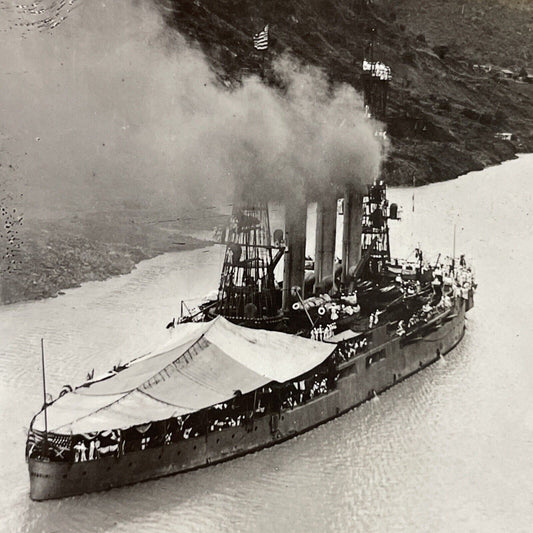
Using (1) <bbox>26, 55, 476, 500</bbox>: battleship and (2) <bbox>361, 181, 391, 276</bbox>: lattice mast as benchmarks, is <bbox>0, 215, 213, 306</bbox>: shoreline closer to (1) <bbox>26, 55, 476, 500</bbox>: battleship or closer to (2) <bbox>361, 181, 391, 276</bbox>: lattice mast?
(1) <bbox>26, 55, 476, 500</bbox>: battleship

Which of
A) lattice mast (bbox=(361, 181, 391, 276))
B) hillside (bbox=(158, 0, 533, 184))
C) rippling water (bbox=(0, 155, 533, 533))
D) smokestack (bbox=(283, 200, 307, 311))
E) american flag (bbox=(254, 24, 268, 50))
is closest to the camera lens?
rippling water (bbox=(0, 155, 533, 533))

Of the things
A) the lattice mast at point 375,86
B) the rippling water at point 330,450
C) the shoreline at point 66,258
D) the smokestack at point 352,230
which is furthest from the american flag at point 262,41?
the shoreline at point 66,258

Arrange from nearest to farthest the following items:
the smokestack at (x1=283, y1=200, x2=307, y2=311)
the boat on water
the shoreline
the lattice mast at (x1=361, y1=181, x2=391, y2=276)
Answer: the boat on water
the smokestack at (x1=283, y1=200, x2=307, y2=311)
the lattice mast at (x1=361, y1=181, x2=391, y2=276)
the shoreline

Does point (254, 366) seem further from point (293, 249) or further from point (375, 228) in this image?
point (375, 228)

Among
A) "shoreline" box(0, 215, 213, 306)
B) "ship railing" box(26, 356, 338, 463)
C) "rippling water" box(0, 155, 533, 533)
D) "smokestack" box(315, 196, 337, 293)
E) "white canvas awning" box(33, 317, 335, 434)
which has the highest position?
"smokestack" box(315, 196, 337, 293)

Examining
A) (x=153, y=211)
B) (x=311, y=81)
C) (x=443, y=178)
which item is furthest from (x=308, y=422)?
(x=443, y=178)

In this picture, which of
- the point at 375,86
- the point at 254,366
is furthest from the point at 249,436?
the point at 375,86

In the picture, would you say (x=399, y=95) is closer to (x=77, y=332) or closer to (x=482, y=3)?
(x=482, y=3)

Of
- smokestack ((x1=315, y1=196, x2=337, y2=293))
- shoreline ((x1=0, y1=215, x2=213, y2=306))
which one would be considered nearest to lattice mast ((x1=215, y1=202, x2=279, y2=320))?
smokestack ((x1=315, y1=196, x2=337, y2=293))
